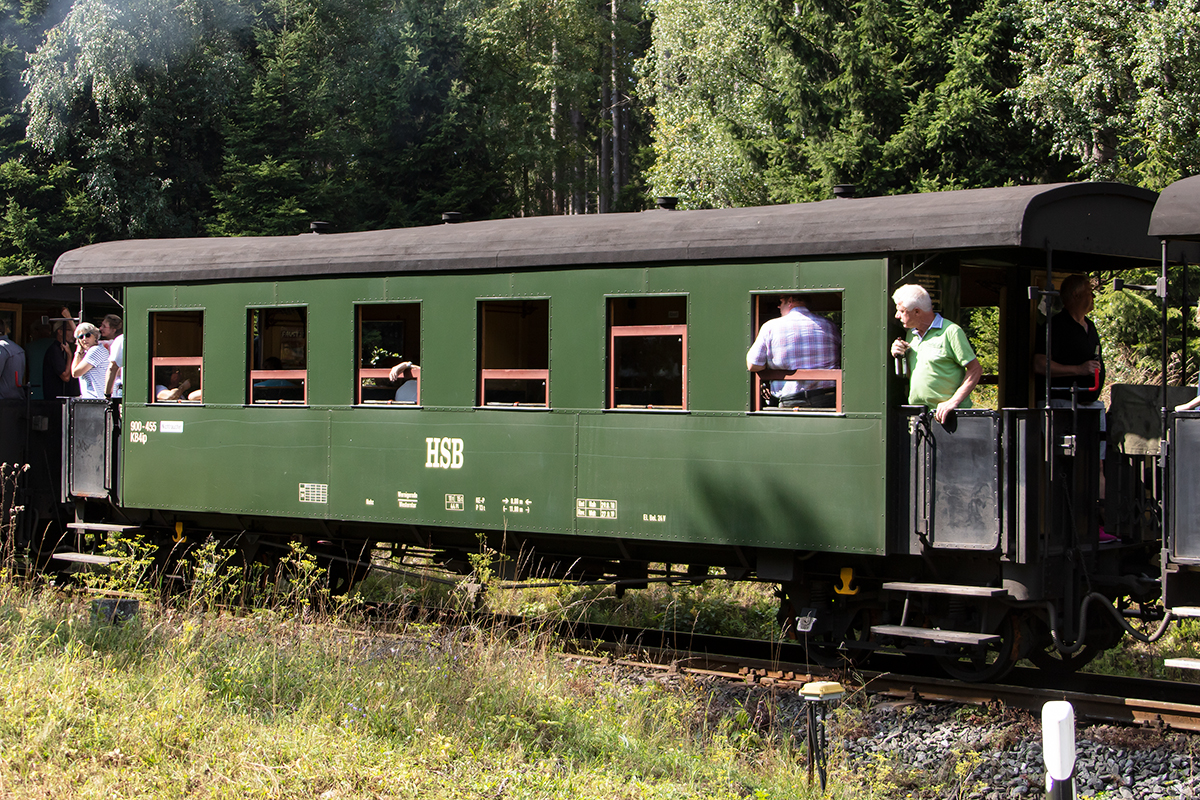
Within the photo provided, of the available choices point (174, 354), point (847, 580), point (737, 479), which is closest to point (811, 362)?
point (737, 479)

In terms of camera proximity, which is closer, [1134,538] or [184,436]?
[1134,538]

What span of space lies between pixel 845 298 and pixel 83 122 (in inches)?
1219

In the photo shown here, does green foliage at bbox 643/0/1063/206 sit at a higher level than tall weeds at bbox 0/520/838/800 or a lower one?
higher

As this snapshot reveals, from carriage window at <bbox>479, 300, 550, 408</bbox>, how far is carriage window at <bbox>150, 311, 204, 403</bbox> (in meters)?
2.85

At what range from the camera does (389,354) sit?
9.58m

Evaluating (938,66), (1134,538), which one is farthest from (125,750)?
(938,66)

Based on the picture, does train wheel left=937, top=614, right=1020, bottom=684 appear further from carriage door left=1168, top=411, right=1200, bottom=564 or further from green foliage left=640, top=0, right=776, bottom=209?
green foliage left=640, top=0, right=776, bottom=209

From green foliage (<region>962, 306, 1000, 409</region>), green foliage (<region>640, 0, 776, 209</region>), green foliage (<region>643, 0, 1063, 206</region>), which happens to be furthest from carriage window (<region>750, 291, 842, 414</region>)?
green foliage (<region>640, 0, 776, 209</region>)

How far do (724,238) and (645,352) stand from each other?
3.22ft

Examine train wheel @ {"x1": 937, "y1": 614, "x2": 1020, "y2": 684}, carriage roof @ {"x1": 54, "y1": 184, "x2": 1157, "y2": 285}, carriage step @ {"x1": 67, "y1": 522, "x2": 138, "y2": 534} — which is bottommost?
train wheel @ {"x1": 937, "y1": 614, "x2": 1020, "y2": 684}

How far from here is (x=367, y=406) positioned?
9414 mm

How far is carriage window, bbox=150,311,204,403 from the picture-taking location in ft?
34.0

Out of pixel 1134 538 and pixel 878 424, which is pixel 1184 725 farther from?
pixel 878 424

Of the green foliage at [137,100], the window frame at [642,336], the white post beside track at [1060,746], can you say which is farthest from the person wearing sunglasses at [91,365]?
the green foliage at [137,100]
